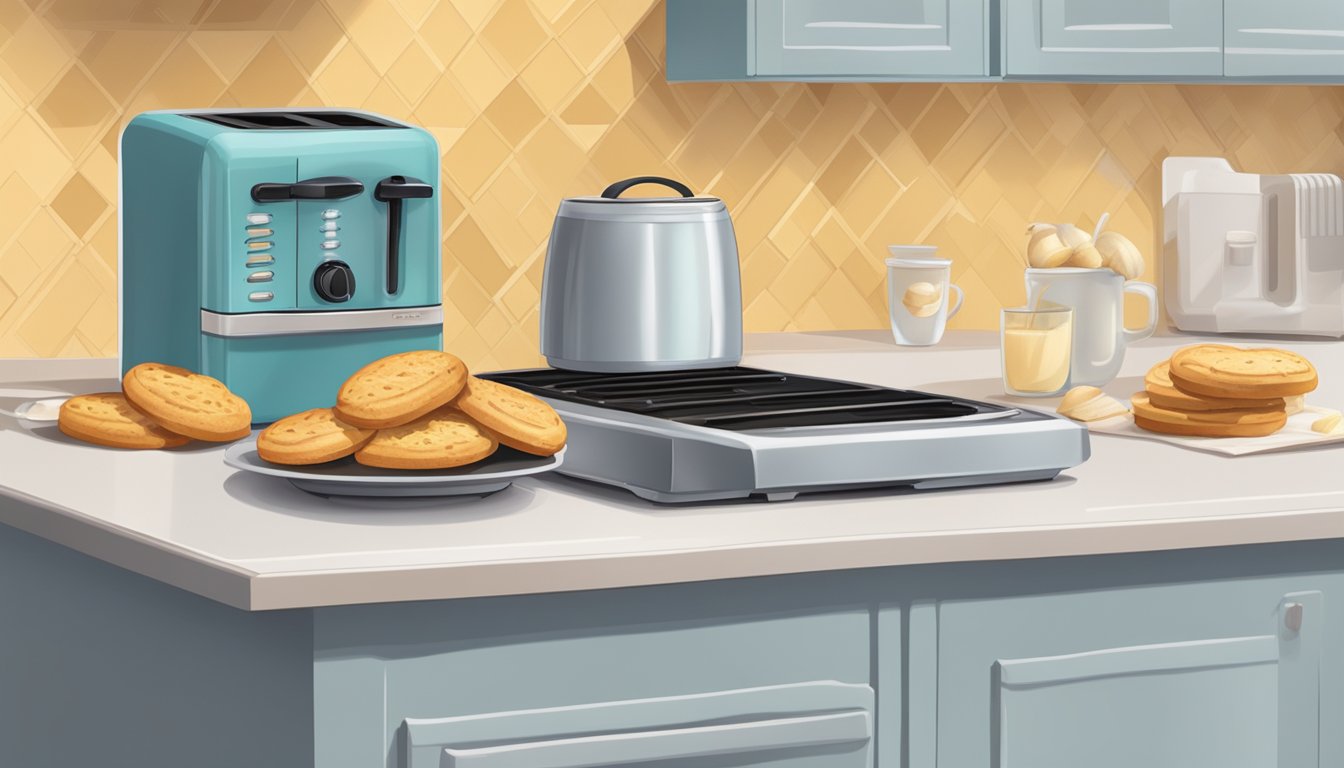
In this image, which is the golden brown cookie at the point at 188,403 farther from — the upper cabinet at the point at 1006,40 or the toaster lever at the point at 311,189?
the upper cabinet at the point at 1006,40

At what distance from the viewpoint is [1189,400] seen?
63.2 inches

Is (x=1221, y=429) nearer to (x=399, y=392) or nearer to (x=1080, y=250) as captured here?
(x=1080, y=250)

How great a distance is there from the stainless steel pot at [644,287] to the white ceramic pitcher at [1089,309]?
17.5 inches

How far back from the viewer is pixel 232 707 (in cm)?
120

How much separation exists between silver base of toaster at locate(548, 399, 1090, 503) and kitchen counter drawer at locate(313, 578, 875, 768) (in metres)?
0.11

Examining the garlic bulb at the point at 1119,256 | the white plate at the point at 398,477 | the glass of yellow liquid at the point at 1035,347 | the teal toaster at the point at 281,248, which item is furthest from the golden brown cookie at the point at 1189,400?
the teal toaster at the point at 281,248

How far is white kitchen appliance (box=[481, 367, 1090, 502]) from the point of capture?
4.16ft

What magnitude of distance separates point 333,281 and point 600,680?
0.70 m

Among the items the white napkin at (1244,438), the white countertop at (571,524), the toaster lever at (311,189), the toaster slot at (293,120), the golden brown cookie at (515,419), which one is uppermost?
the toaster slot at (293,120)

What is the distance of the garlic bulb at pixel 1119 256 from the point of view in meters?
2.02

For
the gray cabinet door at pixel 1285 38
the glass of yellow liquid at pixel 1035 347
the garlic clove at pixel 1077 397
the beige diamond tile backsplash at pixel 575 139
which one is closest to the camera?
the garlic clove at pixel 1077 397

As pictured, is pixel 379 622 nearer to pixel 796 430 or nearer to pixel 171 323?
pixel 796 430

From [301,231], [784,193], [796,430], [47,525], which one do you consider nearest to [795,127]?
[784,193]

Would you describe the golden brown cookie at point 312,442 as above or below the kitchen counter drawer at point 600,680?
above
